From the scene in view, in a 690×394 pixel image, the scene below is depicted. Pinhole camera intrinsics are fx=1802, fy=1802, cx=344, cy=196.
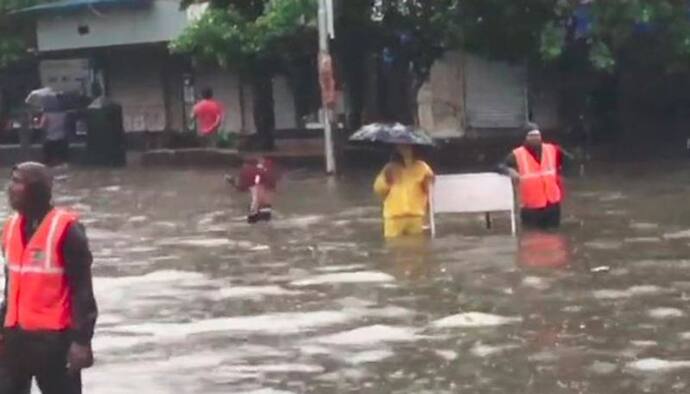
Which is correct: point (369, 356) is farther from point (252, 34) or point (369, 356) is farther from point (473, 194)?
point (252, 34)

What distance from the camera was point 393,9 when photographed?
33062mm

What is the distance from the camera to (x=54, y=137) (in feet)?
122

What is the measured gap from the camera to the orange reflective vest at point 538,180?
777 inches

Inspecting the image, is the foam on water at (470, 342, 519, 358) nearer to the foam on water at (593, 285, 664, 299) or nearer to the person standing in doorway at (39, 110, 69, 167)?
the foam on water at (593, 285, 664, 299)

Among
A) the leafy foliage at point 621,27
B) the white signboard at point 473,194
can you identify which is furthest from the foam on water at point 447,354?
the leafy foliage at point 621,27

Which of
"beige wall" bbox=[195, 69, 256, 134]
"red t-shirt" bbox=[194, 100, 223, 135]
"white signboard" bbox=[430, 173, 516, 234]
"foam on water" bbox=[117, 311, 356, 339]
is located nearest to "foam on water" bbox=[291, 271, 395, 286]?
"foam on water" bbox=[117, 311, 356, 339]

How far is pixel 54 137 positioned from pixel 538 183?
19308 mm

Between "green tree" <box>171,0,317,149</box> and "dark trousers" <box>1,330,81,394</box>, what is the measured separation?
23649mm

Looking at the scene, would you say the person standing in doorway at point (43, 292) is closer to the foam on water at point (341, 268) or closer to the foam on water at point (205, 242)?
the foam on water at point (341, 268)

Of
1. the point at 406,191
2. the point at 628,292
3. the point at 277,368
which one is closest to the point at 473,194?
the point at 406,191

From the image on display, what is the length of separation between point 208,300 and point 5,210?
1152cm

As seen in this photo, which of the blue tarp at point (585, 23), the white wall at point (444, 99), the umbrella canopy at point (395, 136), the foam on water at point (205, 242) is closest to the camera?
the umbrella canopy at point (395, 136)

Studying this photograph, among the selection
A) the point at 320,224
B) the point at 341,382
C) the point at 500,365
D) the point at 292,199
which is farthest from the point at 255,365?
the point at 292,199

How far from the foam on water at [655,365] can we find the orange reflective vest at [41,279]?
4.12 m
